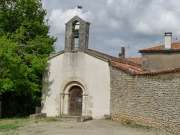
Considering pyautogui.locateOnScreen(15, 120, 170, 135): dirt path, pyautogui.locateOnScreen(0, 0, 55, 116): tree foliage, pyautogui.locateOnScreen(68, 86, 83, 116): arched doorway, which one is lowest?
pyautogui.locateOnScreen(15, 120, 170, 135): dirt path

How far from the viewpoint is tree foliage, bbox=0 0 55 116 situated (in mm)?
30828

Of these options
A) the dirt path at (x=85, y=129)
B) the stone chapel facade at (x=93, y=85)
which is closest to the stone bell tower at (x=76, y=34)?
the stone chapel facade at (x=93, y=85)

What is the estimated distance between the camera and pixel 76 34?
32.1 meters

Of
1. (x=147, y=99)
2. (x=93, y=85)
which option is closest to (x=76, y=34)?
(x=93, y=85)

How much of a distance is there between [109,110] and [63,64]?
15.6ft

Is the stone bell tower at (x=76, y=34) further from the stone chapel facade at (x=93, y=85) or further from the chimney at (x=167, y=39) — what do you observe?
the chimney at (x=167, y=39)

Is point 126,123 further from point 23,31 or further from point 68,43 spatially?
point 23,31

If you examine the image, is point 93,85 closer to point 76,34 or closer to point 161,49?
point 76,34

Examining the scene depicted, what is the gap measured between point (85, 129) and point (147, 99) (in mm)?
4058

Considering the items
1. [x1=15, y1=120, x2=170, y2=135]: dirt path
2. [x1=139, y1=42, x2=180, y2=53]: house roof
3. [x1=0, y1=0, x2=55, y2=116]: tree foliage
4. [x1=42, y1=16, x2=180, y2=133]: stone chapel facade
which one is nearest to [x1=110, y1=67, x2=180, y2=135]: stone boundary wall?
[x1=42, y1=16, x2=180, y2=133]: stone chapel facade

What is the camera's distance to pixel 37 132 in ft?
72.3

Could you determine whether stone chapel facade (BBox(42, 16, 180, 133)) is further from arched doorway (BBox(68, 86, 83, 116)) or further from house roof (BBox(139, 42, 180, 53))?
house roof (BBox(139, 42, 180, 53))

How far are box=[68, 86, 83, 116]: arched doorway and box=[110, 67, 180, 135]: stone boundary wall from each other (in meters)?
2.97

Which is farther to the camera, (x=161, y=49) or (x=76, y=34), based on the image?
(x=161, y=49)
